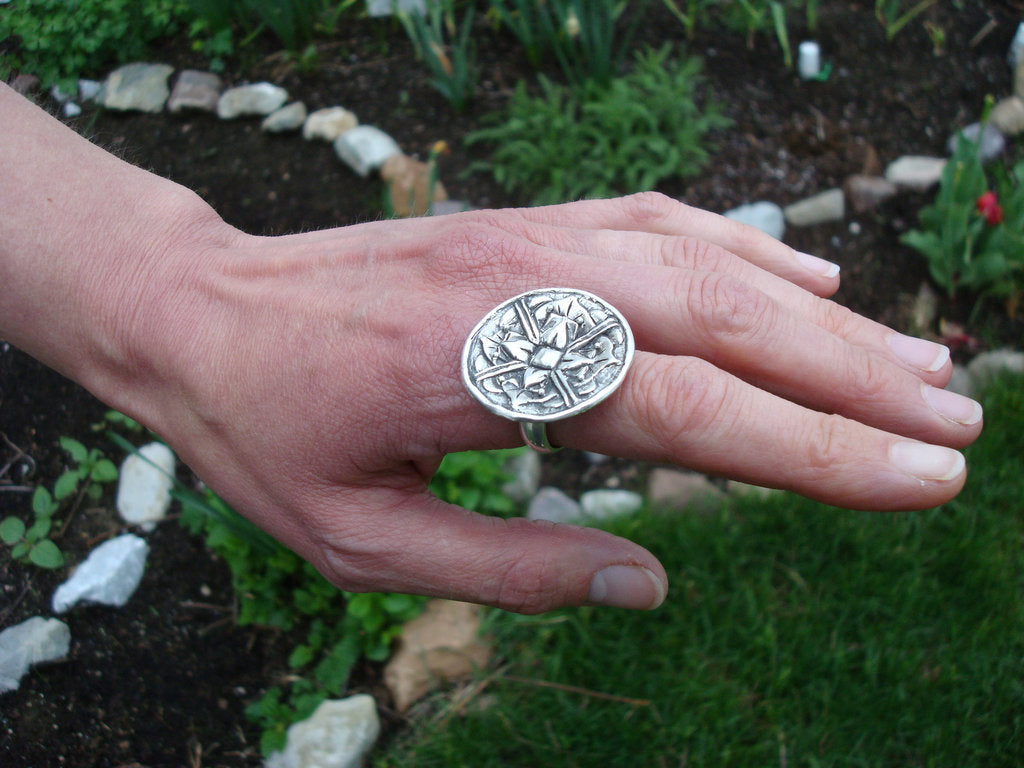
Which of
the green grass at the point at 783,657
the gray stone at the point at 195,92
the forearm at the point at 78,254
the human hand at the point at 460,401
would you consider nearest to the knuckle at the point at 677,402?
the human hand at the point at 460,401

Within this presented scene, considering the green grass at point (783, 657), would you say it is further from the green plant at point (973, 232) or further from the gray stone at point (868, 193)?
the gray stone at point (868, 193)

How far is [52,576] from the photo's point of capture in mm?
1900

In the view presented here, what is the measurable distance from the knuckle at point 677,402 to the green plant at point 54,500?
4.99 feet

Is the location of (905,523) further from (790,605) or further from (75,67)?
(75,67)

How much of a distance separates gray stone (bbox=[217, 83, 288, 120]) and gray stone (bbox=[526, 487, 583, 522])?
1660mm

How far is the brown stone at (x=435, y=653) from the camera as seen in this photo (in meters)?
2.23

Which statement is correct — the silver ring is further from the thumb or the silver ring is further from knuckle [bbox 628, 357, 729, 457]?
the thumb

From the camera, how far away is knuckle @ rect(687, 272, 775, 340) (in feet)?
4.66

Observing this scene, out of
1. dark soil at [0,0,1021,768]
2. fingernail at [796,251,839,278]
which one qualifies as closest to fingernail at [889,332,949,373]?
fingernail at [796,251,839,278]

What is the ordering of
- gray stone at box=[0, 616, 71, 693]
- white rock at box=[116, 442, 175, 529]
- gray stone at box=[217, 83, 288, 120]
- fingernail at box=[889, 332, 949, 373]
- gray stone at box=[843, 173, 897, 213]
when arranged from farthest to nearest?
1. gray stone at box=[843, 173, 897, 213]
2. gray stone at box=[217, 83, 288, 120]
3. white rock at box=[116, 442, 175, 529]
4. gray stone at box=[0, 616, 71, 693]
5. fingernail at box=[889, 332, 949, 373]

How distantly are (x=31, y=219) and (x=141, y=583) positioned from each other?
1.07m

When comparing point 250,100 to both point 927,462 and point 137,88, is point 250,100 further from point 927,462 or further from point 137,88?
point 927,462

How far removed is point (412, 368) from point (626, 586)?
0.58m

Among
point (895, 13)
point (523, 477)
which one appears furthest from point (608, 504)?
point (895, 13)
